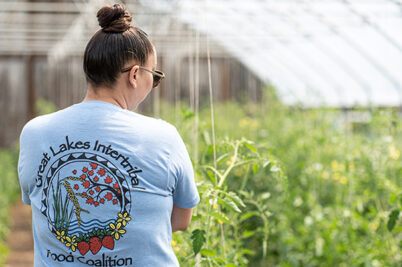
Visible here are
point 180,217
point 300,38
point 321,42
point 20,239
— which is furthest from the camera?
point 300,38

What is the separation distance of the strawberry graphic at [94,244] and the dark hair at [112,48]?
36 cm

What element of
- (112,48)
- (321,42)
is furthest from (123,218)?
(321,42)

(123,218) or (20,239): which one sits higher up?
(123,218)

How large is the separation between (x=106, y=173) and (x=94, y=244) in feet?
0.53

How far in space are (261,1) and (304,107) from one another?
1459 millimetres

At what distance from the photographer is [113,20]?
1.26m

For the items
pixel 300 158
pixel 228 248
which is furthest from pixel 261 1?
pixel 228 248

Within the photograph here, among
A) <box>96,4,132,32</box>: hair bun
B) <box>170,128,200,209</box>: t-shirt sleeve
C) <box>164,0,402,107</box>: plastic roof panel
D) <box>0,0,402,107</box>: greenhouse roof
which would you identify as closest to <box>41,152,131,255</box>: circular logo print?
<box>170,128,200,209</box>: t-shirt sleeve

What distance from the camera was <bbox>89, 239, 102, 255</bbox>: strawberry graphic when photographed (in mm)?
1188

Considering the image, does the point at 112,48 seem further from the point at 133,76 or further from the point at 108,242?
the point at 108,242

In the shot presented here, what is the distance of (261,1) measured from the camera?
5.38m

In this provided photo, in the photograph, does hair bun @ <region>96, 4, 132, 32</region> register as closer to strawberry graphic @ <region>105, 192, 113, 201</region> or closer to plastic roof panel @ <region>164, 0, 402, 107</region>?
strawberry graphic @ <region>105, 192, 113, 201</region>

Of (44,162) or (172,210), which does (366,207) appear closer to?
(172,210)

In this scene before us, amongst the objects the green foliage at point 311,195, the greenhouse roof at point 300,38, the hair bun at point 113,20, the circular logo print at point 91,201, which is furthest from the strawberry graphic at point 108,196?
the greenhouse roof at point 300,38
